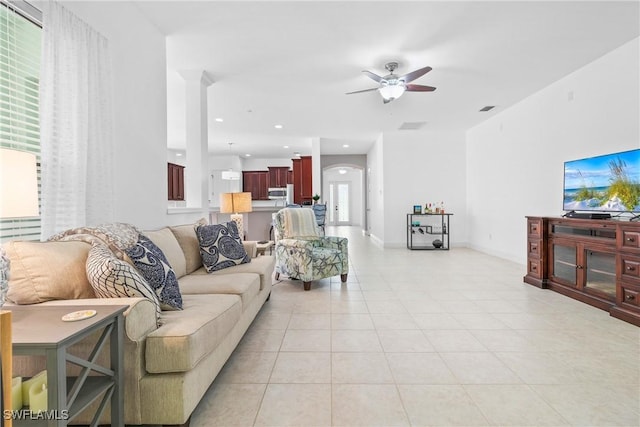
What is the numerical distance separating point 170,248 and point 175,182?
20.3 feet

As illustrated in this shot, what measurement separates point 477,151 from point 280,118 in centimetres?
434

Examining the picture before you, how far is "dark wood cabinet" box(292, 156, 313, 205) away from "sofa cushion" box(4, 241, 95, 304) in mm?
7278

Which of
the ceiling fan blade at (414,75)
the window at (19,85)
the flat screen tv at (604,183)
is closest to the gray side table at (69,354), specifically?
the window at (19,85)

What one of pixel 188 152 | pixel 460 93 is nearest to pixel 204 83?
pixel 188 152

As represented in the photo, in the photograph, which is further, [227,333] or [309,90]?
[309,90]

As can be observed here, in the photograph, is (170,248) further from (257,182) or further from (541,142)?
(257,182)

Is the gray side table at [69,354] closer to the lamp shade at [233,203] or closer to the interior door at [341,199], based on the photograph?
the lamp shade at [233,203]

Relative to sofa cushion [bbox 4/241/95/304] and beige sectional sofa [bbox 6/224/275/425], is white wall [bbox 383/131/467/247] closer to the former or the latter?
beige sectional sofa [bbox 6/224/275/425]

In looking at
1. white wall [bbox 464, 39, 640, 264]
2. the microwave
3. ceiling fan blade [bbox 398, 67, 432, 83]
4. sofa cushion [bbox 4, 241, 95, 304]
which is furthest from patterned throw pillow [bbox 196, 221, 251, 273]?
the microwave

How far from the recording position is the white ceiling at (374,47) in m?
2.74

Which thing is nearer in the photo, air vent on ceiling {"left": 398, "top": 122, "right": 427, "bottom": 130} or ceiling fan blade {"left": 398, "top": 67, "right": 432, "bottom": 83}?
ceiling fan blade {"left": 398, "top": 67, "right": 432, "bottom": 83}

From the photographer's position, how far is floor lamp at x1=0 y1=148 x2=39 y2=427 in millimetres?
978

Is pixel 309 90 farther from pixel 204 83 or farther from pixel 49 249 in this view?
pixel 49 249

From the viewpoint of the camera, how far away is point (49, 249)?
1484 mm
